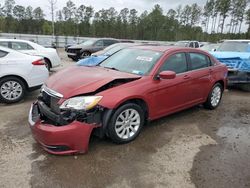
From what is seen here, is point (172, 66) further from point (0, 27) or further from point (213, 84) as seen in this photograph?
point (0, 27)

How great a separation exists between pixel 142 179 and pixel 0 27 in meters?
55.1

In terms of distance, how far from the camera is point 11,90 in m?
6.30

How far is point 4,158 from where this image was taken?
12.1 ft

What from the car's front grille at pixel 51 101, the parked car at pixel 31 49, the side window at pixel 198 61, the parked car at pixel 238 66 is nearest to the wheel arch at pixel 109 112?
the car's front grille at pixel 51 101

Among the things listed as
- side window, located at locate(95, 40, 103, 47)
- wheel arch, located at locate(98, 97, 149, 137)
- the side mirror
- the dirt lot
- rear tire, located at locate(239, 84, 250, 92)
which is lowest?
the dirt lot

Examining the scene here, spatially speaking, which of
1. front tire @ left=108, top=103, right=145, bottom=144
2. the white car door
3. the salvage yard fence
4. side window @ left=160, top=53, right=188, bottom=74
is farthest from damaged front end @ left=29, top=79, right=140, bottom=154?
the salvage yard fence

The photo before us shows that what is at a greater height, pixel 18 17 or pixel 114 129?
pixel 18 17

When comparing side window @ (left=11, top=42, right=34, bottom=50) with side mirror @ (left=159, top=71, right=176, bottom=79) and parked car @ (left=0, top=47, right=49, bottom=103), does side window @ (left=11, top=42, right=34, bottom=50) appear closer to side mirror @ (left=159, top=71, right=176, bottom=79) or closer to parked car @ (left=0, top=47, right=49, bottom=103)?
parked car @ (left=0, top=47, right=49, bottom=103)

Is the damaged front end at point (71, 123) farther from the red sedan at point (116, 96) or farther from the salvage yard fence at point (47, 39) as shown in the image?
the salvage yard fence at point (47, 39)

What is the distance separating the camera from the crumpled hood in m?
3.84

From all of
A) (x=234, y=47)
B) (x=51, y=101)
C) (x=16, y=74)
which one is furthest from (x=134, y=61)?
(x=234, y=47)

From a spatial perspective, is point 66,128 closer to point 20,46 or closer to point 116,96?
point 116,96

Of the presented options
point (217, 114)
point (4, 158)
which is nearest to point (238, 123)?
point (217, 114)

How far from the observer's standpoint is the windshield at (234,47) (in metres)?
9.84
